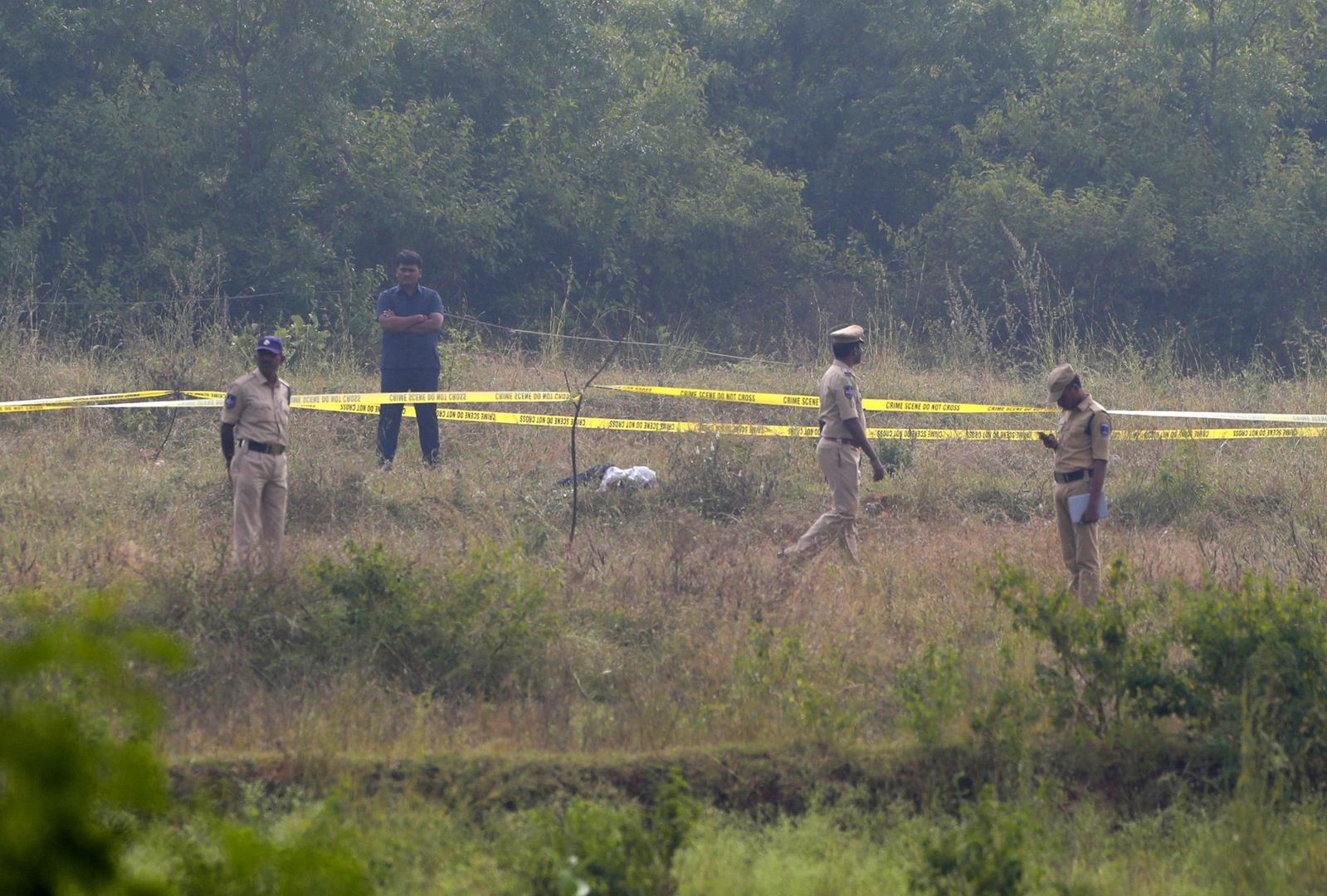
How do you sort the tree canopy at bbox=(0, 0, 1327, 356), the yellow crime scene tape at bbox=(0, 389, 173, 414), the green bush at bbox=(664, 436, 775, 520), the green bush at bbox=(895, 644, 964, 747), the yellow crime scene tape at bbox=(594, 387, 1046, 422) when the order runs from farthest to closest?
the tree canopy at bbox=(0, 0, 1327, 356), the yellow crime scene tape at bbox=(594, 387, 1046, 422), the yellow crime scene tape at bbox=(0, 389, 173, 414), the green bush at bbox=(664, 436, 775, 520), the green bush at bbox=(895, 644, 964, 747)

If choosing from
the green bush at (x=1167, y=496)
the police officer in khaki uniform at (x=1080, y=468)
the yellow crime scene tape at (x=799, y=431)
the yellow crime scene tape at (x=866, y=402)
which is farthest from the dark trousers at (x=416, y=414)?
the green bush at (x=1167, y=496)

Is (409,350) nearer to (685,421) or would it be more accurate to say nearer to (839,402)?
(685,421)

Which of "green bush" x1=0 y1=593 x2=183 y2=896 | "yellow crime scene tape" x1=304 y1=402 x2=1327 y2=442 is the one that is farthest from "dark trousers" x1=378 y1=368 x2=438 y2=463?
"green bush" x1=0 y1=593 x2=183 y2=896

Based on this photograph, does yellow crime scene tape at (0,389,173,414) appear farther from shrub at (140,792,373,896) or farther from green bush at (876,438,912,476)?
shrub at (140,792,373,896)

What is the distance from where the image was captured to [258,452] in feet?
26.2

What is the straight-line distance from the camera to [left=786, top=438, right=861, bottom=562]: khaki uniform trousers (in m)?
8.88

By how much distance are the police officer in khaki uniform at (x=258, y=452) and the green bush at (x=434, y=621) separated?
1079 millimetres

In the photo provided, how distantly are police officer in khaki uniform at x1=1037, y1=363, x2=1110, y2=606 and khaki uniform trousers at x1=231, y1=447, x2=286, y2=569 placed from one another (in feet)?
14.8

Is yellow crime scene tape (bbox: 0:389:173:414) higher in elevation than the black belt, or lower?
lower

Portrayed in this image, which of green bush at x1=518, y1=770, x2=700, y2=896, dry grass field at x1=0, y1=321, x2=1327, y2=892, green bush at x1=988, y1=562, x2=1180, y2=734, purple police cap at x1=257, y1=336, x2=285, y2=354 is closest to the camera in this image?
green bush at x1=518, y1=770, x2=700, y2=896

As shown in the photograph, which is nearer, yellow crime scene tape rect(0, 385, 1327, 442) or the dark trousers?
the dark trousers

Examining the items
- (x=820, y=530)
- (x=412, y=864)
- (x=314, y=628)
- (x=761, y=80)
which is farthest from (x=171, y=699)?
(x=761, y=80)

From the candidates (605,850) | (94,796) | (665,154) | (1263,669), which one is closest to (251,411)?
(605,850)

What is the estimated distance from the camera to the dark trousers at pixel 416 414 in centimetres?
1127
